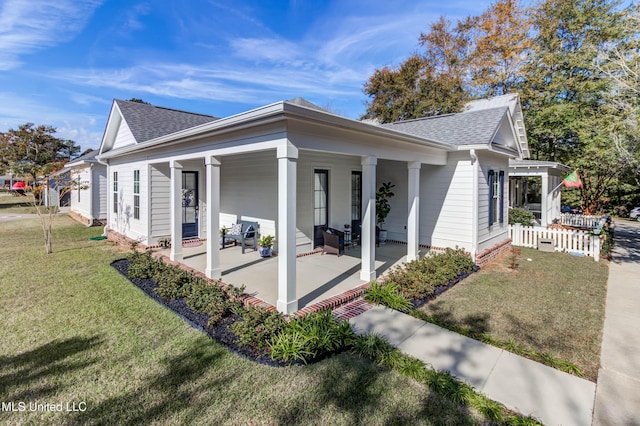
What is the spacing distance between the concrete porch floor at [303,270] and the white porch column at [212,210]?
1.34ft

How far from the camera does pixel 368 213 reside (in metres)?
5.98

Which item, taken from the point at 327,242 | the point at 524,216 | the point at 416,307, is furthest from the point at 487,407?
the point at 524,216

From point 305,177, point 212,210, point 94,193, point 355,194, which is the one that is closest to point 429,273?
point 305,177

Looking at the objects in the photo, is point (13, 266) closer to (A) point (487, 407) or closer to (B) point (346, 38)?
(A) point (487, 407)

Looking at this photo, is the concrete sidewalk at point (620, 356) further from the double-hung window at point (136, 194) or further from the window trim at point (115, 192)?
the window trim at point (115, 192)

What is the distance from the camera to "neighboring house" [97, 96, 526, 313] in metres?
4.89

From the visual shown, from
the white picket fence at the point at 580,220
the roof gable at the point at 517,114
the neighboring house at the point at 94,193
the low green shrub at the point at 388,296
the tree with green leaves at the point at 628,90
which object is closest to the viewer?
the low green shrub at the point at 388,296

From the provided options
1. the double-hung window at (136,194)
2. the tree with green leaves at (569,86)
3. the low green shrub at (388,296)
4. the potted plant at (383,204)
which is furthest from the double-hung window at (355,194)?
the tree with green leaves at (569,86)

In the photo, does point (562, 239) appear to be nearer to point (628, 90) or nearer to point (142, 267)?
point (628, 90)

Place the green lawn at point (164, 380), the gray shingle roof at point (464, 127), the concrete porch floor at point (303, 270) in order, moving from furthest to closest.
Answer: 1. the gray shingle roof at point (464, 127)
2. the concrete porch floor at point (303, 270)
3. the green lawn at point (164, 380)

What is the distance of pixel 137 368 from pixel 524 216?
1432 centimetres

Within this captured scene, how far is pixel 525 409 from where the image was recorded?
2.97 m

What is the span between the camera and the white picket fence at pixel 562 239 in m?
9.30

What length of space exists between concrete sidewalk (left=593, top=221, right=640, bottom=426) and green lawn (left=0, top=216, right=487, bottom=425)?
1398 mm
